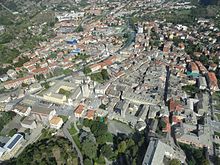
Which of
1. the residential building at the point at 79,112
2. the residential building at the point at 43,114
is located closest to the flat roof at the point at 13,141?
the residential building at the point at 43,114

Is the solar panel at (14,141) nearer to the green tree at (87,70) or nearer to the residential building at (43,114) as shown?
the residential building at (43,114)

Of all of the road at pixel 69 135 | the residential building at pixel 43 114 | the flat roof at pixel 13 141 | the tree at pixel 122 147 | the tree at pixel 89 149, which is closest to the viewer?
the tree at pixel 89 149

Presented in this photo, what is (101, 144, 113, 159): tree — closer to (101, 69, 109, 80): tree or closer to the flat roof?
the flat roof

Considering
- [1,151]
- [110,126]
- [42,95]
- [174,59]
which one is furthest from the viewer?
[174,59]

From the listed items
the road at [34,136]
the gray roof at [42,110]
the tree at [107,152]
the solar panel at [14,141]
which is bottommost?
the road at [34,136]

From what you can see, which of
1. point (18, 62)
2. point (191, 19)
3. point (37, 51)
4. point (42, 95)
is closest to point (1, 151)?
point (42, 95)

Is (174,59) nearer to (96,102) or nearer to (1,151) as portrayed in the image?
(96,102)

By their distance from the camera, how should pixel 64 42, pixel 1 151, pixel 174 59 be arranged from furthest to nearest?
pixel 64 42 < pixel 174 59 < pixel 1 151

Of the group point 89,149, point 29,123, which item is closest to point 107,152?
point 89,149
